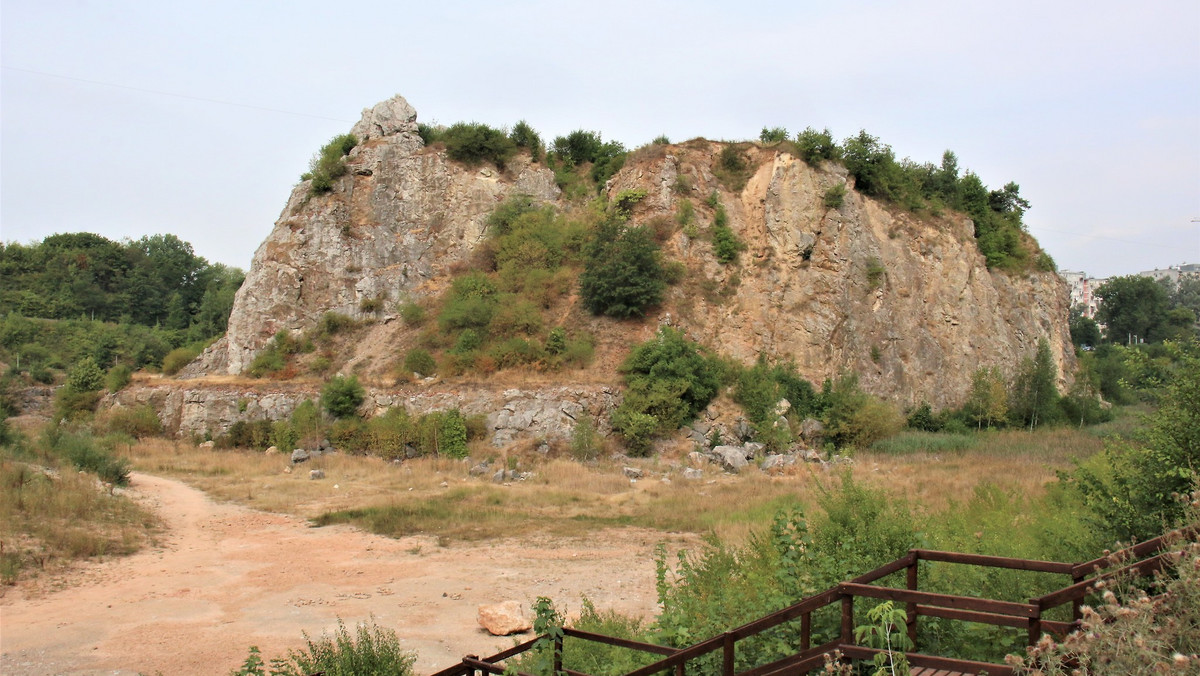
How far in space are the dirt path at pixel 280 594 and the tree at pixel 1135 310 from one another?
6965 centimetres

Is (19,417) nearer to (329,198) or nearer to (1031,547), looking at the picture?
(329,198)

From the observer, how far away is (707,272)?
3412 cm

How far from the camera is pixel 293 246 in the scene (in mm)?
36500

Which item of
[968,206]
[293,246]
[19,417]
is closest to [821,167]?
[968,206]

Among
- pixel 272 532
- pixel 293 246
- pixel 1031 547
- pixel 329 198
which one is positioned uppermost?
pixel 329 198

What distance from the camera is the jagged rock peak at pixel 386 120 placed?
39.1m

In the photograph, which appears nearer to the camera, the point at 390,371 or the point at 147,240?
the point at 390,371

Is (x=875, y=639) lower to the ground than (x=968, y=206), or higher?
lower

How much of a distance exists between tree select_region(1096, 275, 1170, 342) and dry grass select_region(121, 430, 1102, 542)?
49395 millimetres

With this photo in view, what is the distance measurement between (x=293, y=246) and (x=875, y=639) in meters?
35.6

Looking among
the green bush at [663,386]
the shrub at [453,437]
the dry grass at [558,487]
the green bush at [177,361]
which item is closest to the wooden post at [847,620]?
the dry grass at [558,487]

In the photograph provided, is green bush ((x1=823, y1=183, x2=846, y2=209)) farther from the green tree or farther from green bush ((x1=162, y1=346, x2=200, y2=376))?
green bush ((x1=162, y1=346, x2=200, y2=376))

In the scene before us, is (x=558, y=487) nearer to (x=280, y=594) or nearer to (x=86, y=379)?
(x=280, y=594)

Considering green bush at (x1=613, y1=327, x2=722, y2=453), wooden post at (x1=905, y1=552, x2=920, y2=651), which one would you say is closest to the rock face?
green bush at (x1=613, y1=327, x2=722, y2=453)
